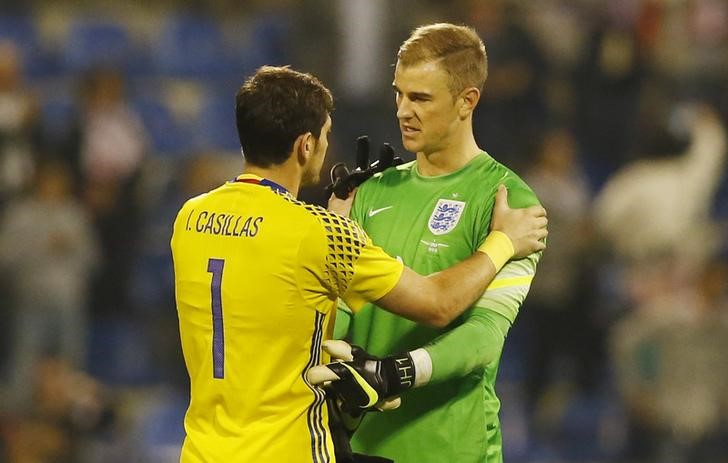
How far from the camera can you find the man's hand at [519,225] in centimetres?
375

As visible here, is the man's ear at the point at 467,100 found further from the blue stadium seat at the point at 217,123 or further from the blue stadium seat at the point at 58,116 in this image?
the blue stadium seat at the point at 217,123

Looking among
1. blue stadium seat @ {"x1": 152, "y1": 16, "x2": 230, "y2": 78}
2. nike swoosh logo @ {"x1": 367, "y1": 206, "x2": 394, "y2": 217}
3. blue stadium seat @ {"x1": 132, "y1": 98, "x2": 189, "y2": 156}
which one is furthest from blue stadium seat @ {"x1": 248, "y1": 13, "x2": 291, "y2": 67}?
nike swoosh logo @ {"x1": 367, "y1": 206, "x2": 394, "y2": 217}

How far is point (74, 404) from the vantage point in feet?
28.0

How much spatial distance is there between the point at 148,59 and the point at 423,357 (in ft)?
24.4

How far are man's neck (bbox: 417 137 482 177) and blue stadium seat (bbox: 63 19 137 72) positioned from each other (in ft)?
22.1

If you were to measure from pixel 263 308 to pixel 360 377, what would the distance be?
0.30m

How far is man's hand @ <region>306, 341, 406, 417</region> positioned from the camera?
3428 mm

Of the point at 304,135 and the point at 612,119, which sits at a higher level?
the point at 304,135

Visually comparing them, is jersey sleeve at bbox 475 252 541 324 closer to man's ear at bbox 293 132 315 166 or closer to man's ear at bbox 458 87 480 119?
man's ear at bbox 458 87 480 119

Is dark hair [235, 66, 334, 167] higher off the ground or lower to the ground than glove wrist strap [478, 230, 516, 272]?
higher

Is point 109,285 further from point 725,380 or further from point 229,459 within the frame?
point 229,459

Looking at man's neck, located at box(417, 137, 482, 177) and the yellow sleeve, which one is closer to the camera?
the yellow sleeve

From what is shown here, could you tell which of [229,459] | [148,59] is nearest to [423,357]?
[229,459]

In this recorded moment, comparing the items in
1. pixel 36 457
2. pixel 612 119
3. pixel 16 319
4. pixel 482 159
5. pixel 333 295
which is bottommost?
pixel 36 457
